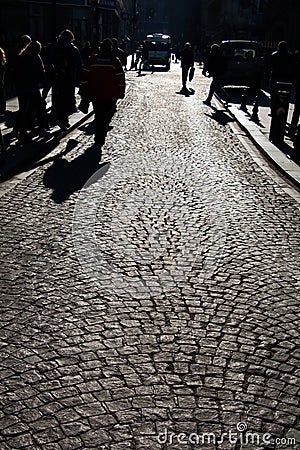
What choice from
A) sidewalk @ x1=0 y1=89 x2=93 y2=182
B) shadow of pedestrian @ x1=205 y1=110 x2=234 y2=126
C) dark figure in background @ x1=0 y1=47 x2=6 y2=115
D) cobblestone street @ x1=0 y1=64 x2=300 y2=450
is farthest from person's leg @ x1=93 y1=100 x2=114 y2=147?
shadow of pedestrian @ x1=205 y1=110 x2=234 y2=126

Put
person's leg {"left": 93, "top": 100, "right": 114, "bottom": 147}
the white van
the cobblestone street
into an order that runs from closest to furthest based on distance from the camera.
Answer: the cobblestone street < person's leg {"left": 93, "top": 100, "right": 114, "bottom": 147} < the white van

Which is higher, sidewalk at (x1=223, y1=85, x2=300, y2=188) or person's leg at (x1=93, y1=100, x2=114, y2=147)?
person's leg at (x1=93, y1=100, x2=114, y2=147)

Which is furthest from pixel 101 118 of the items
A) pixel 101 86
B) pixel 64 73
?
pixel 64 73

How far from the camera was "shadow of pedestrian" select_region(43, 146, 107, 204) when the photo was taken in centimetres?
809

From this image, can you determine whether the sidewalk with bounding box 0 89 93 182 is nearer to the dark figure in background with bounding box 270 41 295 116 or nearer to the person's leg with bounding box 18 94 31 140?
the person's leg with bounding box 18 94 31 140

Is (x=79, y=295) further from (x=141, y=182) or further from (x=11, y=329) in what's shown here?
(x=141, y=182)

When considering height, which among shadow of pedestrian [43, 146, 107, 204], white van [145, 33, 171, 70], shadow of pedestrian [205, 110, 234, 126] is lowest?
white van [145, 33, 171, 70]

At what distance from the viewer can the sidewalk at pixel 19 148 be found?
365 inches

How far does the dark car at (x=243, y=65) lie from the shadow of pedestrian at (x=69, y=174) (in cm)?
1755

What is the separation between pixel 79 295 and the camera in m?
4.78

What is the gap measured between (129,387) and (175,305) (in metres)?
1.21

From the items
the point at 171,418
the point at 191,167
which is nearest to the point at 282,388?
the point at 171,418

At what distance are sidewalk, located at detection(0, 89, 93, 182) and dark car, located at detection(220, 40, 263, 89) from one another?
1430cm

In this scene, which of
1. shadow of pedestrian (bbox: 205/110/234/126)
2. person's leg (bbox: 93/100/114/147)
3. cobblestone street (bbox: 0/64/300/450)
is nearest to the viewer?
cobblestone street (bbox: 0/64/300/450)
